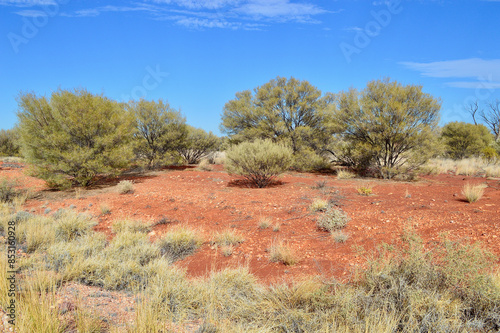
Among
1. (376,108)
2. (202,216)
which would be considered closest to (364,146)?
(376,108)

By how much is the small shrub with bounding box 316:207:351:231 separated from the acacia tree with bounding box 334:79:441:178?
9.37m

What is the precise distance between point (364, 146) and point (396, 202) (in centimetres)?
762

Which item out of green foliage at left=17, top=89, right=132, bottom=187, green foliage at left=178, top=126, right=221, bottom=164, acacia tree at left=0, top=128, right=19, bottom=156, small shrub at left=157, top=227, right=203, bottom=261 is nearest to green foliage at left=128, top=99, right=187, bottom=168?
green foliage at left=178, top=126, right=221, bottom=164

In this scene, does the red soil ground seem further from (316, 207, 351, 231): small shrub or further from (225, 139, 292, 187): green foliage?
(225, 139, 292, 187): green foliage

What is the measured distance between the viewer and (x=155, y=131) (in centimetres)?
1873

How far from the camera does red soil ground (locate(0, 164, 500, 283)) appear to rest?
15.2ft

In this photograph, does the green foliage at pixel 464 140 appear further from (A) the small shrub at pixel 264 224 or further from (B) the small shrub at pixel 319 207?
(A) the small shrub at pixel 264 224

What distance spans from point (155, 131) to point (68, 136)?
765cm

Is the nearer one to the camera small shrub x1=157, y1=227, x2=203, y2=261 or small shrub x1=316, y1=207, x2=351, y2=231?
small shrub x1=157, y1=227, x2=203, y2=261

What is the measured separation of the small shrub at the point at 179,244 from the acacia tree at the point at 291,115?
13957 millimetres

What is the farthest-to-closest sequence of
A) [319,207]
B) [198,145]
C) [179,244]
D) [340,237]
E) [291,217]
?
[198,145] < [319,207] < [291,217] < [179,244] < [340,237]

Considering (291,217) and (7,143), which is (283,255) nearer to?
(291,217)

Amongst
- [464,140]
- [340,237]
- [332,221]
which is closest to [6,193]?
[332,221]

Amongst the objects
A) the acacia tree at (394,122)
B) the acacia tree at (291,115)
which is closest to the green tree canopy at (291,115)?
the acacia tree at (291,115)
